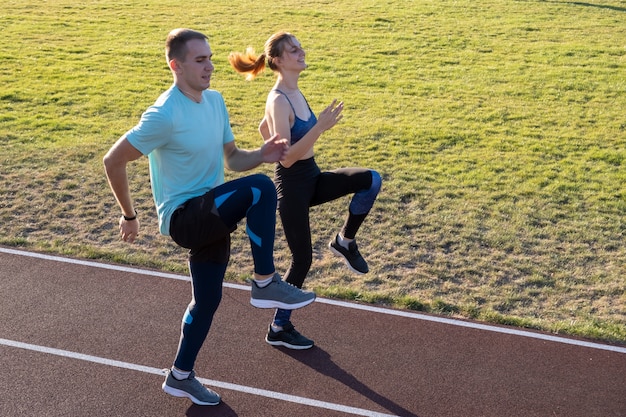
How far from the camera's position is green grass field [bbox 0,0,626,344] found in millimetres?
7305

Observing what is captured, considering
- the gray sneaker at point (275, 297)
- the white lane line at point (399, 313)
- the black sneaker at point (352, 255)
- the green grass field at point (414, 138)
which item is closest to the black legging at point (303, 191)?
the black sneaker at point (352, 255)

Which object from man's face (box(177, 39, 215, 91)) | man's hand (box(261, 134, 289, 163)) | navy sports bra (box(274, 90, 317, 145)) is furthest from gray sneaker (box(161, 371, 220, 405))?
man's face (box(177, 39, 215, 91))

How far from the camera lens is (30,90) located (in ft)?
46.2

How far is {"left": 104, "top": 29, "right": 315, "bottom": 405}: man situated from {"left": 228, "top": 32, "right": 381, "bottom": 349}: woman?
49 cm

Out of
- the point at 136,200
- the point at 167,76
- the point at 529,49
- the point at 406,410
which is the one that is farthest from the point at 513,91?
the point at 406,410

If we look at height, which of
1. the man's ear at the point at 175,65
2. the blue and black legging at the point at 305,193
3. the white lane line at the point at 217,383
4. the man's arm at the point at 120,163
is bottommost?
the white lane line at the point at 217,383

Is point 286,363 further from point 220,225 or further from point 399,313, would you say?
point 220,225

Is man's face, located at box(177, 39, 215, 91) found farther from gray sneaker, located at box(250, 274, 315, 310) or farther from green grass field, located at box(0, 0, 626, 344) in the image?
green grass field, located at box(0, 0, 626, 344)

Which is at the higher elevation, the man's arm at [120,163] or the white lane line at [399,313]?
the man's arm at [120,163]

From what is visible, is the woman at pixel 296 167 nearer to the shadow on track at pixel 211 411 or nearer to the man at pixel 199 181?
the man at pixel 199 181

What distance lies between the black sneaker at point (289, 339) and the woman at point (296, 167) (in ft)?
1.44

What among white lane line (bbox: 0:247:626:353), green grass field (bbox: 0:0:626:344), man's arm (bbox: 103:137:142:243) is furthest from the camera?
green grass field (bbox: 0:0:626:344)

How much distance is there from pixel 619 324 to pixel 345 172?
2.57 meters

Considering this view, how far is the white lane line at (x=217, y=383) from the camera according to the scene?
5.16 m
